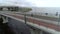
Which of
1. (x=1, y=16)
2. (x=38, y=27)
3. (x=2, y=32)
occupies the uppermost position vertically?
(x=38, y=27)

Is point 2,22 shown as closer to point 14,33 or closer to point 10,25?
point 10,25

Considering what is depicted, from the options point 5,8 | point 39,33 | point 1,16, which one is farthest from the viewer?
point 5,8

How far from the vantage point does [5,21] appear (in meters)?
33.8

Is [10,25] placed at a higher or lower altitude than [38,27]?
lower

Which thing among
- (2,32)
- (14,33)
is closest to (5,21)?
(2,32)

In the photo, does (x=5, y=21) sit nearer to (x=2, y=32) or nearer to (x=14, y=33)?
(x=2, y=32)

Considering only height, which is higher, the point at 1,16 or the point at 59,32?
the point at 59,32

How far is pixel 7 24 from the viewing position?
33844 millimetres

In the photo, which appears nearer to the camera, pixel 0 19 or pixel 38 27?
pixel 38 27

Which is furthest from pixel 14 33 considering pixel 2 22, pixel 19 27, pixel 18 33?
pixel 2 22

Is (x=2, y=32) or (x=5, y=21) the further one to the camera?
(x=5, y=21)

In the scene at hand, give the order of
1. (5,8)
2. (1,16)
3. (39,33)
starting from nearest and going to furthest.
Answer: (39,33), (1,16), (5,8)

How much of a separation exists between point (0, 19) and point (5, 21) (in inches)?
105

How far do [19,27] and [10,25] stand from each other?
5065 millimetres
